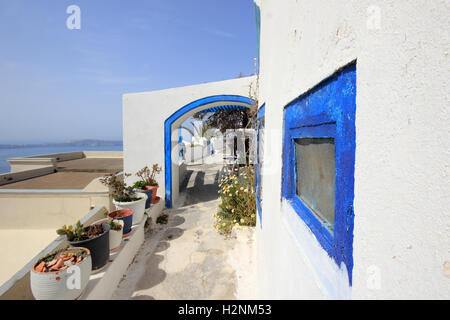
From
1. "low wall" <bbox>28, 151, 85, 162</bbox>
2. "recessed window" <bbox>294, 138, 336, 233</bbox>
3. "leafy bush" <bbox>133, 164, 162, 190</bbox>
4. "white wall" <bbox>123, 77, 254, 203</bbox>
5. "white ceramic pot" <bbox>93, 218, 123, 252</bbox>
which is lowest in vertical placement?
Answer: "white ceramic pot" <bbox>93, 218, 123, 252</bbox>

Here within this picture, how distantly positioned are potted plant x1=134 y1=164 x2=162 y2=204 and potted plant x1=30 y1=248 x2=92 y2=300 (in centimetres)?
335

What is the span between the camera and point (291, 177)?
62.4 inches

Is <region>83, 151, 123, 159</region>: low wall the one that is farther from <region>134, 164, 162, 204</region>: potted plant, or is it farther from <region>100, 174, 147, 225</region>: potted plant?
<region>100, 174, 147, 225</region>: potted plant

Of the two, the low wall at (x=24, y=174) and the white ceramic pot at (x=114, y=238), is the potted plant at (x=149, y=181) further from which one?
the low wall at (x=24, y=174)

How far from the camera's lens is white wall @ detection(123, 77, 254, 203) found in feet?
21.6

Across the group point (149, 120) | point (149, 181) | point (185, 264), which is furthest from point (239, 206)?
point (149, 120)

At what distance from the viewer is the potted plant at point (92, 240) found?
294 cm

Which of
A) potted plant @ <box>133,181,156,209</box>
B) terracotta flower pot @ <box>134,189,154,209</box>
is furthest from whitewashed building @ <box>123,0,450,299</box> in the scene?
potted plant @ <box>133,181,156,209</box>

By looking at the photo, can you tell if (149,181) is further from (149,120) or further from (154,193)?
(149,120)

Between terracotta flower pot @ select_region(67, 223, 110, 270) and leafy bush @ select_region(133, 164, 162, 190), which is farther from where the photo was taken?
leafy bush @ select_region(133, 164, 162, 190)

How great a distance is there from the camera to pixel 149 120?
6.67 meters

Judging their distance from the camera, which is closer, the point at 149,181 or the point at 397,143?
the point at 397,143

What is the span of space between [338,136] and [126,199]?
4.78 meters

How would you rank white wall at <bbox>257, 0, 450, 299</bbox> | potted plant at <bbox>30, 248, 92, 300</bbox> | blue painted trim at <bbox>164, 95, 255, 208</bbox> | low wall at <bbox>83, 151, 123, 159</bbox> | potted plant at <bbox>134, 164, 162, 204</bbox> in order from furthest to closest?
low wall at <bbox>83, 151, 123, 159</bbox> < blue painted trim at <bbox>164, 95, 255, 208</bbox> < potted plant at <bbox>134, 164, 162, 204</bbox> < potted plant at <bbox>30, 248, 92, 300</bbox> < white wall at <bbox>257, 0, 450, 299</bbox>
